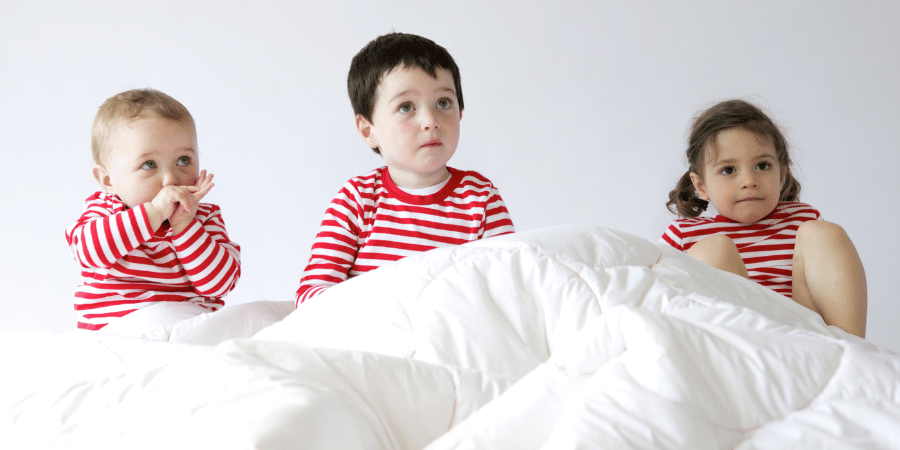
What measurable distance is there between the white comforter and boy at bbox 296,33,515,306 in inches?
24.0

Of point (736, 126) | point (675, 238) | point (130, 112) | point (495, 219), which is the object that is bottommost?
point (675, 238)

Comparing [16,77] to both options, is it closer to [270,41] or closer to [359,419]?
[270,41]

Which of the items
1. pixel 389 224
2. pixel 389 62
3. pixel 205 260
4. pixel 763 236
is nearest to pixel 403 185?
pixel 389 224

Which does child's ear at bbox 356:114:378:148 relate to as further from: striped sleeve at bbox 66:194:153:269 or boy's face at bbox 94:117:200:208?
striped sleeve at bbox 66:194:153:269

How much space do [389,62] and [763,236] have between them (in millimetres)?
864

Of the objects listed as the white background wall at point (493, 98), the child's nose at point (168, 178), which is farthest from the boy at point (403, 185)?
the white background wall at point (493, 98)

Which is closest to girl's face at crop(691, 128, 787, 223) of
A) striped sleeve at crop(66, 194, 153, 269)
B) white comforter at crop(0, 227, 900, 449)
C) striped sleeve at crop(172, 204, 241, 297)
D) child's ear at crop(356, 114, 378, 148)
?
child's ear at crop(356, 114, 378, 148)

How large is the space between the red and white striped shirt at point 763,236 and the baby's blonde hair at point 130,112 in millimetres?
1041

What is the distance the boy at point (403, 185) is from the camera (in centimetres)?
131

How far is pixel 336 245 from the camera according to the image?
132 centimetres

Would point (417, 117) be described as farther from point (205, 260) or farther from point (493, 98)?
point (493, 98)

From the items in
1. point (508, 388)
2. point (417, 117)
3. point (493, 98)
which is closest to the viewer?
point (508, 388)

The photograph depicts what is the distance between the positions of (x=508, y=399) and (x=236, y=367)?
0.61ft

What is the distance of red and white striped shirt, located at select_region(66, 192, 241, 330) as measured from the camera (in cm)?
123
